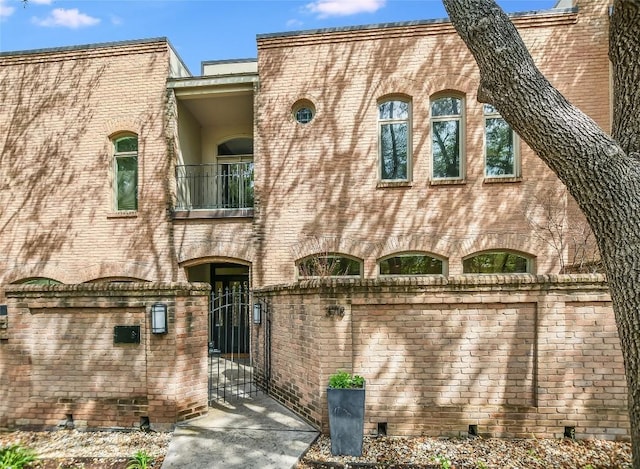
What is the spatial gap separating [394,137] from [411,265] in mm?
3172

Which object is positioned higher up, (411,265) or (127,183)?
(127,183)

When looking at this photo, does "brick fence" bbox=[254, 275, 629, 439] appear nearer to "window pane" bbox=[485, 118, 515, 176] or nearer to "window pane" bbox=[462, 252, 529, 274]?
"window pane" bbox=[462, 252, 529, 274]

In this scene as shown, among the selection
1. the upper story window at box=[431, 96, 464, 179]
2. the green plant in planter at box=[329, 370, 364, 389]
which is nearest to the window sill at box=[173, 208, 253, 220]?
the upper story window at box=[431, 96, 464, 179]

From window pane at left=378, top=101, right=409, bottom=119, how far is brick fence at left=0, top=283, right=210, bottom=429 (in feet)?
21.3

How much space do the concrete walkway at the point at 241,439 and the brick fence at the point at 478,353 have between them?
0.49 metres

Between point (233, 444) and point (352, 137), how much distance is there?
7116mm

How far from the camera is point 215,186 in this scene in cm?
1163

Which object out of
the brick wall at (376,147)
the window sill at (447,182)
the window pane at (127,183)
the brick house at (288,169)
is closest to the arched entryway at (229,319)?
the brick house at (288,169)

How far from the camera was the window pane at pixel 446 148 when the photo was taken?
31.6 ft

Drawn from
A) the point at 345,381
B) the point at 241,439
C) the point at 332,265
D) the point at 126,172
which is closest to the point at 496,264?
the point at 332,265

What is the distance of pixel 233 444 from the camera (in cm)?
474

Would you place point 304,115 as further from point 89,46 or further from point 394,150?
point 89,46

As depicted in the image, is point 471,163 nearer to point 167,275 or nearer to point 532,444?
point 532,444

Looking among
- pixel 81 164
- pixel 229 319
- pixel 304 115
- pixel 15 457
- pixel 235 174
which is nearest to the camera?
pixel 15 457
